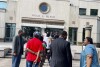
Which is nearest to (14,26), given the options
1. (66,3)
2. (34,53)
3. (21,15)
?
(21,15)

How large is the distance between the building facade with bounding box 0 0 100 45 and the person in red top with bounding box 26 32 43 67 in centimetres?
3733

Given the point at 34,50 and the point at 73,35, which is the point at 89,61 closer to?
the point at 34,50

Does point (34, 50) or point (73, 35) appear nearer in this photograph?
point (34, 50)

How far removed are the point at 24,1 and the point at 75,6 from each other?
747cm

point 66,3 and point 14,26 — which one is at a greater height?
point 66,3

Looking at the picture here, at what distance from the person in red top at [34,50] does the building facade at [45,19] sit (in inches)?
1470

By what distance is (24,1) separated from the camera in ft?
166

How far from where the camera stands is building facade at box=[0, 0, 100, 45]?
49.7 metres

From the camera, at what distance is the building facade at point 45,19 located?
163 feet

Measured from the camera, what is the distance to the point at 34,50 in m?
11.7

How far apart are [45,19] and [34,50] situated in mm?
38393

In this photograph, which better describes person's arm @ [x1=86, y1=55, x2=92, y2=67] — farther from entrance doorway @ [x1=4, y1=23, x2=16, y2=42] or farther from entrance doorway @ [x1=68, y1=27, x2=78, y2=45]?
entrance doorway @ [x1=68, y1=27, x2=78, y2=45]

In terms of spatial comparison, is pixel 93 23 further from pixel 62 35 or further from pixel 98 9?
pixel 62 35

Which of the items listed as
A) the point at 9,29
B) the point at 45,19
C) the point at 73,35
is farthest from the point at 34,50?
the point at 73,35
